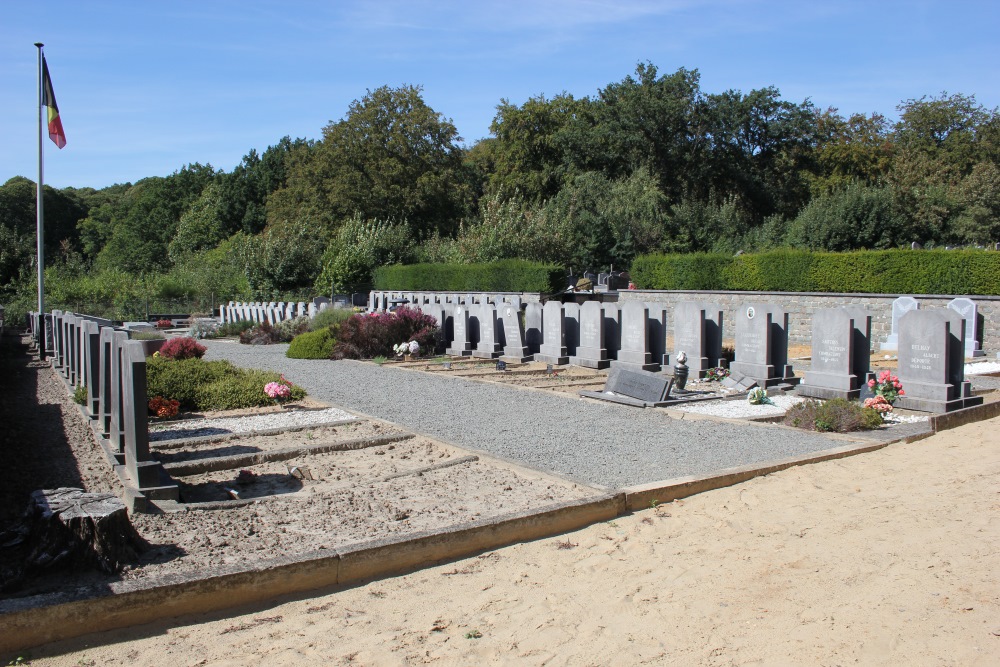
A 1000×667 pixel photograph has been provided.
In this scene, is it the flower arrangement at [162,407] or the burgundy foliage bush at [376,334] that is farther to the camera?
the burgundy foliage bush at [376,334]

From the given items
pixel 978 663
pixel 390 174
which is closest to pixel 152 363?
pixel 978 663

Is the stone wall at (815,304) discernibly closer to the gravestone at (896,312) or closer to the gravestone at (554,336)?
the gravestone at (896,312)

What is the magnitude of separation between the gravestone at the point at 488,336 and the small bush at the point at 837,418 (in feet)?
28.9

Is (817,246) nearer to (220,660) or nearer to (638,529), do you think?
(638,529)

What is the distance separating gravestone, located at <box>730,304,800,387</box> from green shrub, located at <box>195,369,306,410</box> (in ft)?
23.7

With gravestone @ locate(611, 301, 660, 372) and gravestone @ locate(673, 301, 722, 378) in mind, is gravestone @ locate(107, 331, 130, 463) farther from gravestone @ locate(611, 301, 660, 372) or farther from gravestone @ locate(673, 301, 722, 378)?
gravestone @ locate(673, 301, 722, 378)

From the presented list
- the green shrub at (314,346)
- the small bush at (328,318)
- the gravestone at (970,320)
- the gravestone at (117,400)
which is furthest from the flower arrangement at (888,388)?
the small bush at (328,318)

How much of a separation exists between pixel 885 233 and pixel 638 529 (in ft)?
106

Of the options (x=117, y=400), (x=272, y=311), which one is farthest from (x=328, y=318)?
(x=117, y=400)

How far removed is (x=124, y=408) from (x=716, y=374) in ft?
31.6

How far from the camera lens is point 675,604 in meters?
4.25

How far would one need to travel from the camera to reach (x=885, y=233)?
33.0 metres

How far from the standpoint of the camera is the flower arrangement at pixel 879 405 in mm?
9336

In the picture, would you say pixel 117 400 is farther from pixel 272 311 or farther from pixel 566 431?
pixel 272 311
